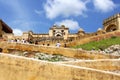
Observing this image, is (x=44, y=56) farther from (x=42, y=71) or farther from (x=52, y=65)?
(x=52, y=65)

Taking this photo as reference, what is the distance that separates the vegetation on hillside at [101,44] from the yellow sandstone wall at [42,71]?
1705 centimetres

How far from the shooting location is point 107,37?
32969 millimetres

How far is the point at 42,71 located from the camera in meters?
10.8

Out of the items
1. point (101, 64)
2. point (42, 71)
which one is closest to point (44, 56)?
point (101, 64)

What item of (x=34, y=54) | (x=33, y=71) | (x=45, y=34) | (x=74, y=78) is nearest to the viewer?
(x=74, y=78)

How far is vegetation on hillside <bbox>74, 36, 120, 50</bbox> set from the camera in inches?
1120

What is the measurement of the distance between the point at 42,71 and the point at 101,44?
19696 millimetres

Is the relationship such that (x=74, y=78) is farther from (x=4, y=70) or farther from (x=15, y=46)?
(x=15, y=46)

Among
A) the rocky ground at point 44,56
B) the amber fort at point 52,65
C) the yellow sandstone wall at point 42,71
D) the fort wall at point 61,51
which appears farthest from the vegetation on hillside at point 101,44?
the yellow sandstone wall at point 42,71

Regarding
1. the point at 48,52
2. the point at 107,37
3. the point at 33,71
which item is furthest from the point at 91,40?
the point at 33,71

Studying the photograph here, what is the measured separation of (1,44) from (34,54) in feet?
7.56

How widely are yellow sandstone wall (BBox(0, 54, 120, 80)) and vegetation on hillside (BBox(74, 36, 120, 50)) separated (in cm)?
1705

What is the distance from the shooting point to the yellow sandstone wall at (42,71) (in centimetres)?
1006

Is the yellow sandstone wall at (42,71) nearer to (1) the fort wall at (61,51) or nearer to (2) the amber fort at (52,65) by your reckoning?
(2) the amber fort at (52,65)
